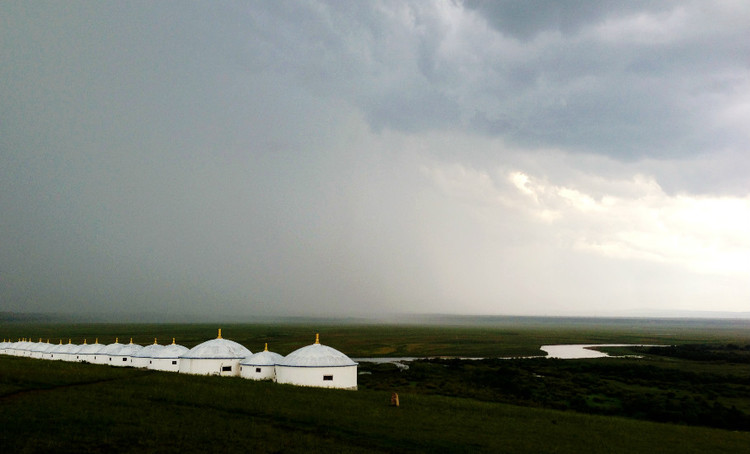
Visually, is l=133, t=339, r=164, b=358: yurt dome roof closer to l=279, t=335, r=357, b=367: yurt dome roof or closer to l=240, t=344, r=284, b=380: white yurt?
l=240, t=344, r=284, b=380: white yurt

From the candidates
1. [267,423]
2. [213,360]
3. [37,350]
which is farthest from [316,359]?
[37,350]

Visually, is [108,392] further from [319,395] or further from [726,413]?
[726,413]

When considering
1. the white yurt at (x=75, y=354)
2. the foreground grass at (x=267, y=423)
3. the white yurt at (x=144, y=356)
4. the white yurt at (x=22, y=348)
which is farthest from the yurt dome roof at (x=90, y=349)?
the foreground grass at (x=267, y=423)

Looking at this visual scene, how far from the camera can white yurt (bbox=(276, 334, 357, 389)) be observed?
4366cm

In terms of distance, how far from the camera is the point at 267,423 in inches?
1061

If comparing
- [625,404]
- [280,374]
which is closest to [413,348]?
[625,404]

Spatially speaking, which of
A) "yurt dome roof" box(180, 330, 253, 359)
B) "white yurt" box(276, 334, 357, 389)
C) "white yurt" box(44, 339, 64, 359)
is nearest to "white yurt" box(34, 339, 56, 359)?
"white yurt" box(44, 339, 64, 359)

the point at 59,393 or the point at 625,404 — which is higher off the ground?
the point at 59,393

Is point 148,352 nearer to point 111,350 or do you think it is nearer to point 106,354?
point 106,354

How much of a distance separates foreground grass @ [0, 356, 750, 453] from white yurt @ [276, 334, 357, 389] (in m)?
3.25

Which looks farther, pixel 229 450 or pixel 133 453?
pixel 229 450

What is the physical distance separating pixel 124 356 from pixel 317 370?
3279 centimetres

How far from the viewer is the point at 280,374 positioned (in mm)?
44875

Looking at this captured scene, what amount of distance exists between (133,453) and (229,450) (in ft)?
11.9
